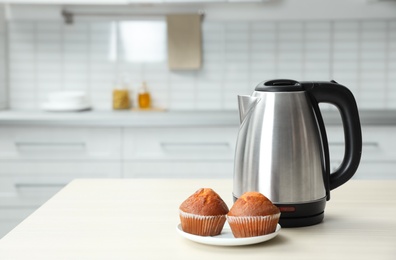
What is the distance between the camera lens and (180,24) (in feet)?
11.2

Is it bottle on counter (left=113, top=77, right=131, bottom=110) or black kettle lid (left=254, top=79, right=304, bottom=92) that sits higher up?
black kettle lid (left=254, top=79, right=304, bottom=92)

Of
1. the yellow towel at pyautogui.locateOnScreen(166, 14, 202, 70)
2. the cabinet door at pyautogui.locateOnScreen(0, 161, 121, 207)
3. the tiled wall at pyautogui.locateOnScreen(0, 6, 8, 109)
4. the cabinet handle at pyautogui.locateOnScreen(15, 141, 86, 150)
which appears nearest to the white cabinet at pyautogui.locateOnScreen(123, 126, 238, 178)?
the cabinet door at pyautogui.locateOnScreen(0, 161, 121, 207)

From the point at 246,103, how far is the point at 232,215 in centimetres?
26

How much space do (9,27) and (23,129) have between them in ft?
2.55

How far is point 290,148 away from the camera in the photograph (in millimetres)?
1180

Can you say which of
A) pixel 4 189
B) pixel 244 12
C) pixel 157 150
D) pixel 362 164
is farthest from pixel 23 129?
pixel 362 164

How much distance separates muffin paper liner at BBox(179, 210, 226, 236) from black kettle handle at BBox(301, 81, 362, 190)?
28 centimetres

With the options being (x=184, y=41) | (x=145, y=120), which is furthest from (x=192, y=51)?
(x=145, y=120)

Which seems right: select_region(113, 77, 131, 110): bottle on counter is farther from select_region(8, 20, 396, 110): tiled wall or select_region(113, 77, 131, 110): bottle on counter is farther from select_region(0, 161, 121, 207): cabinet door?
select_region(0, 161, 121, 207): cabinet door

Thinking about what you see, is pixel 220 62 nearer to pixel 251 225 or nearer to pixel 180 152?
pixel 180 152

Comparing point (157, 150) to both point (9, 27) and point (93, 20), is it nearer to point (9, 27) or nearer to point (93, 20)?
point (93, 20)

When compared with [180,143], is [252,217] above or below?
above

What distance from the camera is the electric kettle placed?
3.86 feet

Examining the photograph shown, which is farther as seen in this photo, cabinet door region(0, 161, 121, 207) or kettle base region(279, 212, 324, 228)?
cabinet door region(0, 161, 121, 207)
